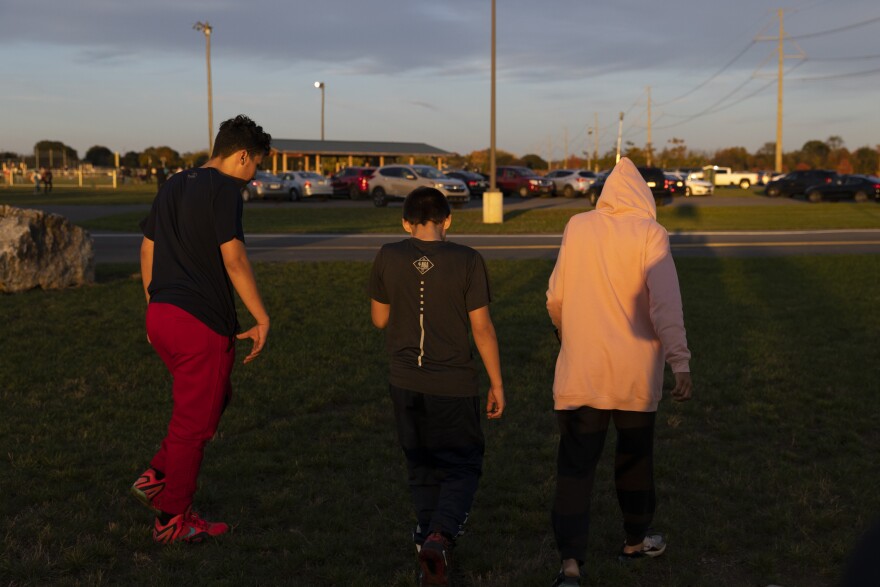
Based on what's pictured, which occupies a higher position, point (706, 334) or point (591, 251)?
point (591, 251)

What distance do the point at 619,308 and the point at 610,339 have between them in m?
0.14

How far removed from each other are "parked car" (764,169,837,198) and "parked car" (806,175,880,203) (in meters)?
1.61

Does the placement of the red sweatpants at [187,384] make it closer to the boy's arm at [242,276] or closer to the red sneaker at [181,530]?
the red sneaker at [181,530]

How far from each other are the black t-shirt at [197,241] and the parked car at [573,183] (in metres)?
41.4

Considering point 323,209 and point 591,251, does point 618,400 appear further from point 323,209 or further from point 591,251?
point 323,209

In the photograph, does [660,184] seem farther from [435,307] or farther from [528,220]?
[435,307]

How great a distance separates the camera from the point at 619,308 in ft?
12.4

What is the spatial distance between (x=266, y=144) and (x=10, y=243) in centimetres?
835

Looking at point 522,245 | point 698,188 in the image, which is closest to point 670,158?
point 698,188

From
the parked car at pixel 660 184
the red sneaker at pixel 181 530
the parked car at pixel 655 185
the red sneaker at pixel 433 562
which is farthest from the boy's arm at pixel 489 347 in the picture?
the parked car at pixel 660 184

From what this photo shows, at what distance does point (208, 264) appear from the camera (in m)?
4.11

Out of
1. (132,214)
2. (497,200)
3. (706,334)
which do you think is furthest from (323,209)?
(706,334)

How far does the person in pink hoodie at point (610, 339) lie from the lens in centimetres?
373

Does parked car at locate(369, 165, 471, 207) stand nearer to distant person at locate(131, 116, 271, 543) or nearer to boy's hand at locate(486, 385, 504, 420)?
distant person at locate(131, 116, 271, 543)
